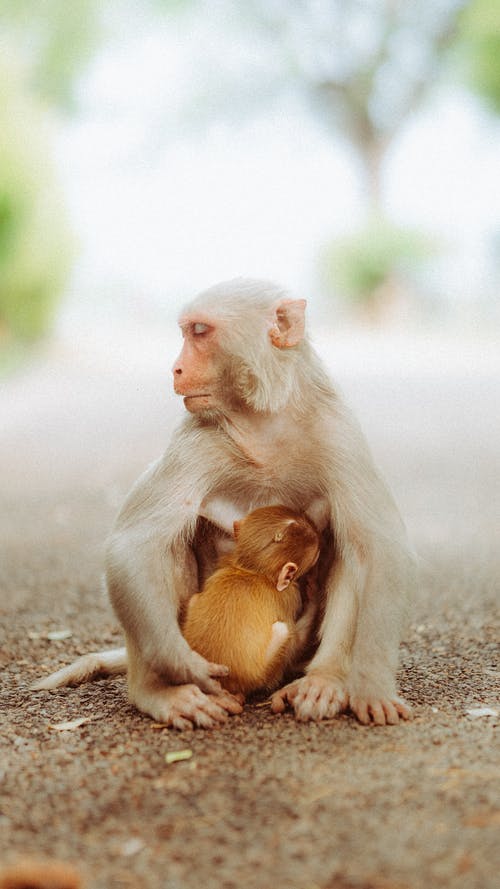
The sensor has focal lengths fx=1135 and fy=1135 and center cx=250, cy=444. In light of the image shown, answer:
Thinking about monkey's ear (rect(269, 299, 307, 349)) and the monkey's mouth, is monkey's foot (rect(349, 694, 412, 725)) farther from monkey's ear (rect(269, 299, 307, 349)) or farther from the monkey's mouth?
monkey's ear (rect(269, 299, 307, 349))

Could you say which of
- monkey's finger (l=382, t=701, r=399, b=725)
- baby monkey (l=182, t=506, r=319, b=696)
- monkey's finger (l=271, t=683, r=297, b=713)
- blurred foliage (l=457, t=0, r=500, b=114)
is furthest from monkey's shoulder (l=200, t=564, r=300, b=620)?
blurred foliage (l=457, t=0, r=500, b=114)

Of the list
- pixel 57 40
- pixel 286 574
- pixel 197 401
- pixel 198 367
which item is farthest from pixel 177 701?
pixel 57 40

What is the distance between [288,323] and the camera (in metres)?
3.86

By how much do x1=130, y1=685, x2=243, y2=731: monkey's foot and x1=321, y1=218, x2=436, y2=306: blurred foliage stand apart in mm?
21267

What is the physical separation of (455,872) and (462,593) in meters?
3.35

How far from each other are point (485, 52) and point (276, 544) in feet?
68.5

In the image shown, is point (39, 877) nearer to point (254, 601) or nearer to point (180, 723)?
point (180, 723)

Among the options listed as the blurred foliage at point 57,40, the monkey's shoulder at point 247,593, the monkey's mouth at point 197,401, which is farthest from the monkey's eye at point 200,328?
the blurred foliage at point 57,40

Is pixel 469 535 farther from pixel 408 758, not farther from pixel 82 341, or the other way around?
pixel 82 341

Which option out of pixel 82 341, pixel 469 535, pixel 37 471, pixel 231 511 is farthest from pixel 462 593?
pixel 82 341

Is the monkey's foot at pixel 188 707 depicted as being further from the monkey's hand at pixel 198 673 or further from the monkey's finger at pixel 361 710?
the monkey's finger at pixel 361 710

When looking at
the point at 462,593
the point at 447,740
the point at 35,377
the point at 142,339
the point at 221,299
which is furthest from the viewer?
the point at 142,339

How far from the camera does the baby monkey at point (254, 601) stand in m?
3.73

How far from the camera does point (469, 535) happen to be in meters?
7.40
